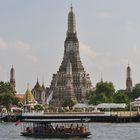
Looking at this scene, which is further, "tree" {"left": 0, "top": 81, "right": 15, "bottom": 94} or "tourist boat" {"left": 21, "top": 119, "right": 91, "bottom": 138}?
"tree" {"left": 0, "top": 81, "right": 15, "bottom": 94}

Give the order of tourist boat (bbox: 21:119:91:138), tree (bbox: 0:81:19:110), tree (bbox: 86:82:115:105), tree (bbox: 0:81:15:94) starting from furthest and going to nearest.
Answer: tree (bbox: 86:82:115:105), tree (bbox: 0:81:15:94), tree (bbox: 0:81:19:110), tourist boat (bbox: 21:119:91:138)

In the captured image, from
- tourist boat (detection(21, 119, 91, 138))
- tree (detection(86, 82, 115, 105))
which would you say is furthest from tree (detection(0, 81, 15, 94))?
tourist boat (detection(21, 119, 91, 138))

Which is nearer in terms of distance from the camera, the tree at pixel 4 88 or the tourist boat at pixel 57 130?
the tourist boat at pixel 57 130

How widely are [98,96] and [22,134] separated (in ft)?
317

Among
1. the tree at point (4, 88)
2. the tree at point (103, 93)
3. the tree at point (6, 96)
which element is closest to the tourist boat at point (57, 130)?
the tree at point (6, 96)

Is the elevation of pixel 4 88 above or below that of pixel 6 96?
above

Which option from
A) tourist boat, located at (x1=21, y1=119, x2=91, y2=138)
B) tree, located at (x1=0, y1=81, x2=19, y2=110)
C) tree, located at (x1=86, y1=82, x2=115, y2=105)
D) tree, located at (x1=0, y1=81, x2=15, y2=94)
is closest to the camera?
tourist boat, located at (x1=21, y1=119, x2=91, y2=138)

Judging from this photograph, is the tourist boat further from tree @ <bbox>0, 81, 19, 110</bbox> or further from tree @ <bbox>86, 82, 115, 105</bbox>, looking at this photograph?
tree @ <bbox>86, 82, 115, 105</bbox>

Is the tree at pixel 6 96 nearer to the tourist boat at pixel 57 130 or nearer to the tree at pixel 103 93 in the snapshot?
the tree at pixel 103 93

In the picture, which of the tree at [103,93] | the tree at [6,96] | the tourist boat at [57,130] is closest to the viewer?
the tourist boat at [57,130]

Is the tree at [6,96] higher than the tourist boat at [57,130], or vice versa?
the tree at [6,96]

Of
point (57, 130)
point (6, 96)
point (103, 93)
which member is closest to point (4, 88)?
point (6, 96)

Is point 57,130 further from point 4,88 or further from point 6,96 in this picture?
point 4,88

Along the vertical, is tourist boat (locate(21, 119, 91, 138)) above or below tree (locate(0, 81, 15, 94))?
below
